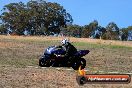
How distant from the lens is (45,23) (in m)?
96.2

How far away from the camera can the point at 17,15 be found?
9688 cm

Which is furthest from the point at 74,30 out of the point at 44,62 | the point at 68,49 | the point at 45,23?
the point at 68,49

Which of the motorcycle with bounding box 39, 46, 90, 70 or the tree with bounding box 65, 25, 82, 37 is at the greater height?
the tree with bounding box 65, 25, 82, 37

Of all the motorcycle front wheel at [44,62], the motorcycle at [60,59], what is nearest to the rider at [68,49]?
the motorcycle at [60,59]

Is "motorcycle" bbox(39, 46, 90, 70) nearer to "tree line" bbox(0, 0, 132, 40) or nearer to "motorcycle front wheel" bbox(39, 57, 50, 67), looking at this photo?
"motorcycle front wheel" bbox(39, 57, 50, 67)

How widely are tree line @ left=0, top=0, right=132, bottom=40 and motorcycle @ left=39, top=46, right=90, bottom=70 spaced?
231 ft

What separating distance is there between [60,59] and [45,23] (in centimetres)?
7358

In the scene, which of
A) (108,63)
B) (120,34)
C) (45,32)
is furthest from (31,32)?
(108,63)

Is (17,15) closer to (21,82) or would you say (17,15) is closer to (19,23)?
(19,23)

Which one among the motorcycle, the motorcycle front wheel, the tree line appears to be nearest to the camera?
the motorcycle

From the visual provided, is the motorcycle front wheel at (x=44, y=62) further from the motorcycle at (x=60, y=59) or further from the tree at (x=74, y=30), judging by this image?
the tree at (x=74, y=30)

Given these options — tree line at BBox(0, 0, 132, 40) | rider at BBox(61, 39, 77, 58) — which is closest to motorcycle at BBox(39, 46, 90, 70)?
rider at BBox(61, 39, 77, 58)

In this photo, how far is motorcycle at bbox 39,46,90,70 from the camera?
22.5 metres

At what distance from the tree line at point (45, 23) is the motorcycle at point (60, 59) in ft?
231
